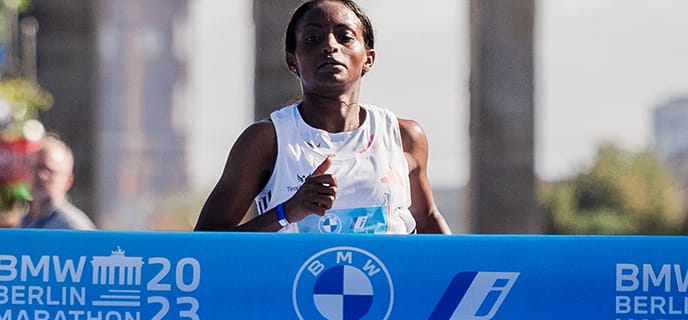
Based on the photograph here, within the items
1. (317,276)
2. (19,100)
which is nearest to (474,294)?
(317,276)

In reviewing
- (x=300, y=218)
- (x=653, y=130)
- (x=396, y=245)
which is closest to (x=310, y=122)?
(x=300, y=218)

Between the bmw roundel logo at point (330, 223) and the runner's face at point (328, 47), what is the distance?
0.41m

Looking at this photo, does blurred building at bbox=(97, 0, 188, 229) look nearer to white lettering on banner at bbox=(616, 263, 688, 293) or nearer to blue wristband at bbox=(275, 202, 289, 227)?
blue wristband at bbox=(275, 202, 289, 227)

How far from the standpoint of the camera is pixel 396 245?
3.93 metres

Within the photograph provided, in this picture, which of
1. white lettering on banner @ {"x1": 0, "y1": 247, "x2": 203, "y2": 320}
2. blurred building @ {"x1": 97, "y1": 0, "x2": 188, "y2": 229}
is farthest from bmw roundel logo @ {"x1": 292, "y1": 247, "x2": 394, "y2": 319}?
blurred building @ {"x1": 97, "y1": 0, "x2": 188, "y2": 229}

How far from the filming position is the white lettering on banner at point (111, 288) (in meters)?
3.91

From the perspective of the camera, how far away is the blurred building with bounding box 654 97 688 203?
128350 mm

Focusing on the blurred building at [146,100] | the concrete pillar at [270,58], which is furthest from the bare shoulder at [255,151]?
the blurred building at [146,100]

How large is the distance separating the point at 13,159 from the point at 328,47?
19.8 ft

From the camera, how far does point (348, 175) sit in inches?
176

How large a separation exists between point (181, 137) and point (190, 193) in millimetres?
7088

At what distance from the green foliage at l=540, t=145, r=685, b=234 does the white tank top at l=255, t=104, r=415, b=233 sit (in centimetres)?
6537

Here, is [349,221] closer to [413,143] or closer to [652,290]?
[413,143]

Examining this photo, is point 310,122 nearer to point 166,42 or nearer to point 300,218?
point 300,218
